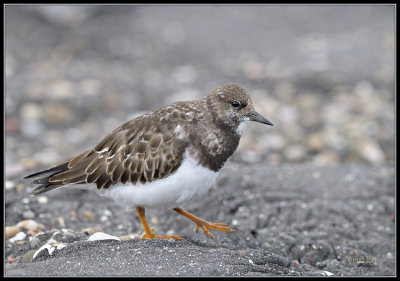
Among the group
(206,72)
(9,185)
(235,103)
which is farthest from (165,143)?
(206,72)

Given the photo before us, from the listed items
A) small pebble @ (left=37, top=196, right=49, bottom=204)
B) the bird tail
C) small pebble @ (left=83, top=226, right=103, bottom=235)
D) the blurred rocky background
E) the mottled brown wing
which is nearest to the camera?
the mottled brown wing

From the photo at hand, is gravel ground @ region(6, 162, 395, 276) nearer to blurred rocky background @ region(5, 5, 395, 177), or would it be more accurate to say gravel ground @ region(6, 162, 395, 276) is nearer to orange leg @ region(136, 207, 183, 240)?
orange leg @ region(136, 207, 183, 240)

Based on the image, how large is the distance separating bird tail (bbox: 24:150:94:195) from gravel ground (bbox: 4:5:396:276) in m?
0.38

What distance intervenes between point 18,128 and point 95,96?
134cm

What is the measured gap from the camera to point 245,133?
7.46m

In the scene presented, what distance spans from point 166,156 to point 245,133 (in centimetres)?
356

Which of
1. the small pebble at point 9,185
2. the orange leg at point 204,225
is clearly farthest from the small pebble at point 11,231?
the orange leg at point 204,225

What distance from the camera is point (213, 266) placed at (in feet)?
11.4

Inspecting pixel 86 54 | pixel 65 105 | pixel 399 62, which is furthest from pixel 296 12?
pixel 65 105

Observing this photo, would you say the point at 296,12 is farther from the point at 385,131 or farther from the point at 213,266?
the point at 213,266

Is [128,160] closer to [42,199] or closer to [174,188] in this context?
[174,188]

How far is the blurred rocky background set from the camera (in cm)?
727

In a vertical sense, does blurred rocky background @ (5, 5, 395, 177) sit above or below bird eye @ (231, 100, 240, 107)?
above

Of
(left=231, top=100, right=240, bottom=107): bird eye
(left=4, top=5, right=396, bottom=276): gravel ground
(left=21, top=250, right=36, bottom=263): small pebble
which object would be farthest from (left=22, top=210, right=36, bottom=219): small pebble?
(left=231, top=100, right=240, bottom=107): bird eye
